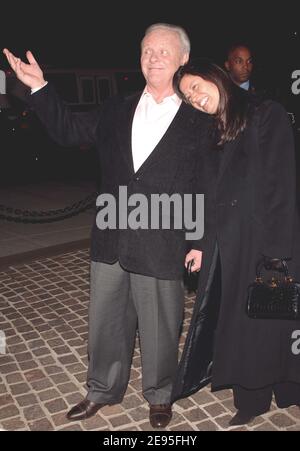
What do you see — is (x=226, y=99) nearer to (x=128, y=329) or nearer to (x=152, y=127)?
(x=152, y=127)

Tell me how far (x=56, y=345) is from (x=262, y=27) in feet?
56.5

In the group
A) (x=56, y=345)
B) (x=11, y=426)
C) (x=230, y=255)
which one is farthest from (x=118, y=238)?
(x=56, y=345)

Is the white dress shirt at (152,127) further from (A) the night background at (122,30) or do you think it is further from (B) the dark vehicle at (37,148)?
(A) the night background at (122,30)

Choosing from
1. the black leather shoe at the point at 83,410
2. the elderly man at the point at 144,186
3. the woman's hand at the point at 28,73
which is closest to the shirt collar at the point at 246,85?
the elderly man at the point at 144,186

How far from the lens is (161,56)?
2.52m

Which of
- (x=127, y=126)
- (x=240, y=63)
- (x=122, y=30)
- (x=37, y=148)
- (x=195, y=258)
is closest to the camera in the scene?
(x=127, y=126)

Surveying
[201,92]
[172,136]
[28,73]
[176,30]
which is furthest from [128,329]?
[176,30]

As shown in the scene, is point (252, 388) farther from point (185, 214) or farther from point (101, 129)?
point (101, 129)

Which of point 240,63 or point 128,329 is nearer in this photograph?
point 128,329

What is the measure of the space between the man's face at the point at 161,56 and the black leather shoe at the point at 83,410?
1947 millimetres

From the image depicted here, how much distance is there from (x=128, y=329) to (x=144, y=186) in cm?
→ 94

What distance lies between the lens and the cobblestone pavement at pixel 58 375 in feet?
9.69

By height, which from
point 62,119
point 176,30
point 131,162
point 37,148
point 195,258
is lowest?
point 195,258

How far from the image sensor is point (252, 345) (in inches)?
108
